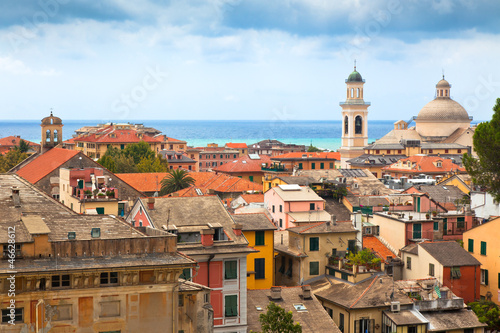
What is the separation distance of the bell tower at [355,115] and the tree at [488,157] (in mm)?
90920

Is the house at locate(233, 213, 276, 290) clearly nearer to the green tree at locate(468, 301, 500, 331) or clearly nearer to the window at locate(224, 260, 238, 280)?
the window at locate(224, 260, 238, 280)

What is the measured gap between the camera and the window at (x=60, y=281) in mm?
21359

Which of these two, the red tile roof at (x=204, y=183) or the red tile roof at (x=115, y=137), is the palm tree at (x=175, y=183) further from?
the red tile roof at (x=115, y=137)

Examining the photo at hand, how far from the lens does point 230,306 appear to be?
32.1m

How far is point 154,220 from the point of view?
1379 inches

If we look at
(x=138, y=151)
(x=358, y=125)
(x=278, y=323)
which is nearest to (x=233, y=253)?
(x=278, y=323)

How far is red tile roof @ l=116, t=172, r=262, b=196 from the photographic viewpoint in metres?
69.6

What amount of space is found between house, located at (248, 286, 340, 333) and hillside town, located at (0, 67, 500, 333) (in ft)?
0.25

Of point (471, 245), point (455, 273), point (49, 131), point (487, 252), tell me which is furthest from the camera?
point (49, 131)

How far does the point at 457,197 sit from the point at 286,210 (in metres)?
16.2

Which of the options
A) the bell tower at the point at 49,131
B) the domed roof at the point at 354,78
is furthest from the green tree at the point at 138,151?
the domed roof at the point at 354,78

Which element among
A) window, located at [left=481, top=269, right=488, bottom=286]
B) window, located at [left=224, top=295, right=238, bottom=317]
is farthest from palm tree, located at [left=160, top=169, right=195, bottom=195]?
window, located at [left=224, top=295, right=238, bottom=317]

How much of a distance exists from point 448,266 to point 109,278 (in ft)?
70.3

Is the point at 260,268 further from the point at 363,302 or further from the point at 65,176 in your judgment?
the point at 65,176
